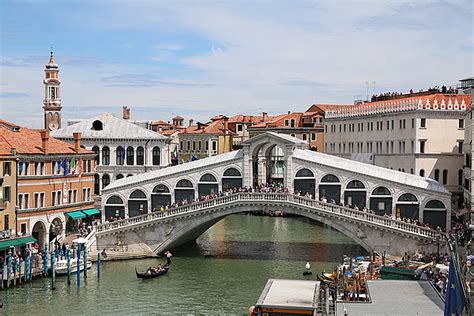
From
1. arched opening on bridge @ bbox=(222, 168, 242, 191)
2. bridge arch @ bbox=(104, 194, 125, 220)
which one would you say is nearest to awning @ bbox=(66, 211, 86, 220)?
bridge arch @ bbox=(104, 194, 125, 220)

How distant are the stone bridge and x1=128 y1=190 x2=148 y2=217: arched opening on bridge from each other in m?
1.50

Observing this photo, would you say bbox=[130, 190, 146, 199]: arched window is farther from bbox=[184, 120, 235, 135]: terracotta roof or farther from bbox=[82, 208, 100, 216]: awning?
bbox=[184, 120, 235, 135]: terracotta roof

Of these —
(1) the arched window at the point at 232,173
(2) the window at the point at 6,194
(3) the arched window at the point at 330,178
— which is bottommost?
(2) the window at the point at 6,194

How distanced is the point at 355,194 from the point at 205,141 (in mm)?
32675

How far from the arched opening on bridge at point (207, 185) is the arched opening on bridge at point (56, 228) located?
611 cm

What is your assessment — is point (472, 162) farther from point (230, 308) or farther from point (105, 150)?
point (105, 150)

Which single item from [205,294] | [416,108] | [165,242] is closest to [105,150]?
[165,242]

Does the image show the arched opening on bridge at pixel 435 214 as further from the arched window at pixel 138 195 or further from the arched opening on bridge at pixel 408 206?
the arched window at pixel 138 195

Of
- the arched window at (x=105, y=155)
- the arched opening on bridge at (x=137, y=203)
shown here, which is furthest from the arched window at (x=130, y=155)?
the arched opening on bridge at (x=137, y=203)

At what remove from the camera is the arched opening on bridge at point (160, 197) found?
120ft

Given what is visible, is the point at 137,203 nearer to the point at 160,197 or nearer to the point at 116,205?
the point at 116,205

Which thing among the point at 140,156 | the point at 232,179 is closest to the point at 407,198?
the point at 232,179

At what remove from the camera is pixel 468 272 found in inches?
952

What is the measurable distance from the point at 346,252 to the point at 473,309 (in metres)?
17.7
